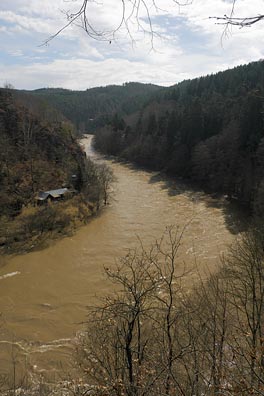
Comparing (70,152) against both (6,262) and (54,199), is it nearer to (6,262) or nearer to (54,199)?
(54,199)

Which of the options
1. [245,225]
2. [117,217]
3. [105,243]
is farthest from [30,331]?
[245,225]

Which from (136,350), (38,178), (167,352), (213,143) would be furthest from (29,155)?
(167,352)

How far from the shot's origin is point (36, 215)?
24172mm

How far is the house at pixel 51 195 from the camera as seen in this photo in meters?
27.6

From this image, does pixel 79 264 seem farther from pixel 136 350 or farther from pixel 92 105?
pixel 92 105

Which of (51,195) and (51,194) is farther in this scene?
(51,194)

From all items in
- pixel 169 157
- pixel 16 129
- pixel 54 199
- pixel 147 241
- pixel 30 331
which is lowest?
pixel 30 331

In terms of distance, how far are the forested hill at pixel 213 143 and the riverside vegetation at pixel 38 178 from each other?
40.3 feet

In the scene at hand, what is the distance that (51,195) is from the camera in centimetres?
2803

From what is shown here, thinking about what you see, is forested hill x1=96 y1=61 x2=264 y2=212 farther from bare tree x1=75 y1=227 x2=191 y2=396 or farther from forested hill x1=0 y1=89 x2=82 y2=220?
bare tree x1=75 y1=227 x2=191 y2=396

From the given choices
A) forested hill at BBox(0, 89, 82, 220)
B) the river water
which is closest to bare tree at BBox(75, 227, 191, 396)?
the river water

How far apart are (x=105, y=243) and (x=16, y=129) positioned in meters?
20.6

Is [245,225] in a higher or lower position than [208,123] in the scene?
lower

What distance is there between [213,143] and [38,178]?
822 inches
